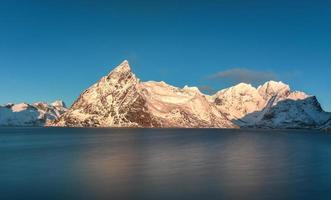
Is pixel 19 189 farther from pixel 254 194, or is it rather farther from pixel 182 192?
pixel 254 194

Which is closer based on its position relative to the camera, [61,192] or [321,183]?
[61,192]

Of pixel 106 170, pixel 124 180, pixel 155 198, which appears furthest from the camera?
pixel 106 170

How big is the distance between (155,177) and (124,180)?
5578mm

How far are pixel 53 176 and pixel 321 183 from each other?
37.5 meters

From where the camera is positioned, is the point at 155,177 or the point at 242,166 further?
the point at 242,166

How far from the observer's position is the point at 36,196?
46.0 metres

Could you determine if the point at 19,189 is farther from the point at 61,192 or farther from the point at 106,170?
the point at 106,170

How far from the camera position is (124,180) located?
57344mm

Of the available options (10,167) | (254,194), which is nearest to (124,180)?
(254,194)

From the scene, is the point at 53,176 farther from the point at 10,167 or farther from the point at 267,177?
the point at 267,177

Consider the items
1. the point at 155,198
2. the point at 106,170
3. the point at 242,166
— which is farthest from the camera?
the point at 242,166

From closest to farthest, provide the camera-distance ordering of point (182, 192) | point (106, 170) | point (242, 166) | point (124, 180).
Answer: point (182, 192) < point (124, 180) < point (106, 170) < point (242, 166)

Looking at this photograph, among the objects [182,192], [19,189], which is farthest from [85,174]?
[182,192]

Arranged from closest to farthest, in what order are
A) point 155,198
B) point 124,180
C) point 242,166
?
point 155,198
point 124,180
point 242,166
